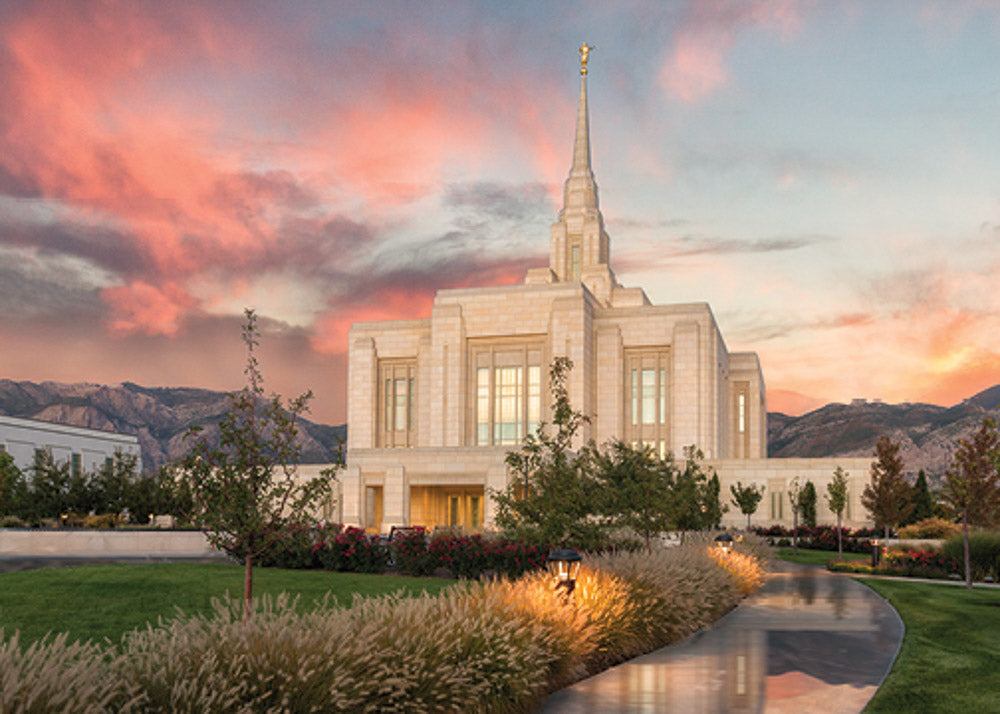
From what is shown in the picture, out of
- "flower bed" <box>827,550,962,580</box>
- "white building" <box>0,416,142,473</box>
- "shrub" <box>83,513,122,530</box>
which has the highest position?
"white building" <box>0,416,142,473</box>

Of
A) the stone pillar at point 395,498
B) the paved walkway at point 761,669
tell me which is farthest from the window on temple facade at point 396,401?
the paved walkway at point 761,669

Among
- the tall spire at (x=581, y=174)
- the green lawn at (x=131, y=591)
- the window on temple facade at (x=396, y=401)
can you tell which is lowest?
the green lawn at (x=131, y=591)

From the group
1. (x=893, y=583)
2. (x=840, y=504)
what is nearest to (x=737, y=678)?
(x=893, y=583)

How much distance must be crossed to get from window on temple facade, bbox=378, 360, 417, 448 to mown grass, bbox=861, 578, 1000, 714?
1920 inches

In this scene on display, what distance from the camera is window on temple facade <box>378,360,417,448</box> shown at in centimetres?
6738

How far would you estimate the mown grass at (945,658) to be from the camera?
31.1 ft

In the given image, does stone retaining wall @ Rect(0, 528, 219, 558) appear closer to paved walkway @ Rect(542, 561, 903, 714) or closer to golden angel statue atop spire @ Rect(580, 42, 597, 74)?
paved walkway @ Rect(542, 561, 903, 714)

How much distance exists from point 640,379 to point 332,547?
4375 centimetres

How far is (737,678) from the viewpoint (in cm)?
1066

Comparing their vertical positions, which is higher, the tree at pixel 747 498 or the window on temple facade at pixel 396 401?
the window on temple facade at pixel 396 401

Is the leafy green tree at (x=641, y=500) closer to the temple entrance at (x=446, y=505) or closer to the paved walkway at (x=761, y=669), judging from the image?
the paved walkway at (x=761, y=669)

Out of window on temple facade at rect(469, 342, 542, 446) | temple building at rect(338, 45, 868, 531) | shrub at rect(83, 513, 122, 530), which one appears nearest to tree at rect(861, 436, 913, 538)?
temple building at rect(338, 45, 868, 531)

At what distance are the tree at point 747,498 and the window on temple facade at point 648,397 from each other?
327 inches

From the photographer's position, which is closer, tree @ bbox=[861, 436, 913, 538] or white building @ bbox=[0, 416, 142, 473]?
tree @ bbox=[861, 436, 913, 538]
